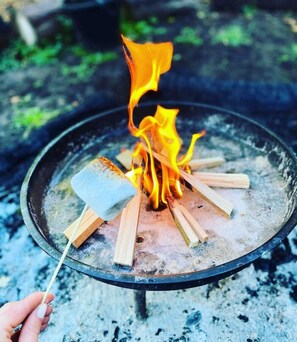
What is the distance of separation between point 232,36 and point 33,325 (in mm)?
5966

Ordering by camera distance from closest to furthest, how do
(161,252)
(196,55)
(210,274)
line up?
(210,274) → (161,252) → (196,55)

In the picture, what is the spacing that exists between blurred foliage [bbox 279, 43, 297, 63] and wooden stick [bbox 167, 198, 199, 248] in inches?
165

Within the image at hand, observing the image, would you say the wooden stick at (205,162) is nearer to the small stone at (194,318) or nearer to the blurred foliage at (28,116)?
the small stone at (194,318)

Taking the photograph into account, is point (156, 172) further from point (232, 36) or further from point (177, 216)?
point (232, 36)

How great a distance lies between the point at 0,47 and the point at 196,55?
3737mm

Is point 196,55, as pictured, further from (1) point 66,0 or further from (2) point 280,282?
(2) point 280,282

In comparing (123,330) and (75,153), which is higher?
(75,153)

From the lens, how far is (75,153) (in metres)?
3.00

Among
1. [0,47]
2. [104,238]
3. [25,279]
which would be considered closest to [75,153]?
[104,238]

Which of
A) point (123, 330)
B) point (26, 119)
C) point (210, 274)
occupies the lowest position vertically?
point (123, 330)

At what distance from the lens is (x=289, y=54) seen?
5.57 metres

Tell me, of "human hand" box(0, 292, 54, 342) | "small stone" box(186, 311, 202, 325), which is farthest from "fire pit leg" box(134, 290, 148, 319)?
"human hand" box(0, 292, 54, 342)

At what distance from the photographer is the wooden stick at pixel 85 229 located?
2158 millimetres

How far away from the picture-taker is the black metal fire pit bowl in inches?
74.7
